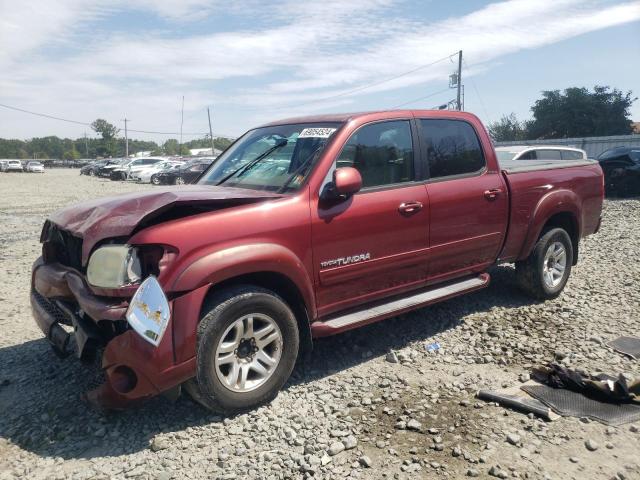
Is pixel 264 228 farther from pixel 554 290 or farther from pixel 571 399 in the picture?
pixel 554 290

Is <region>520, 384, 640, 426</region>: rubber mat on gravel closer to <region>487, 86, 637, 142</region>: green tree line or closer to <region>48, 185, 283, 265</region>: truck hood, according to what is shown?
<region>48, 185, 283, 265</region>: truck hood

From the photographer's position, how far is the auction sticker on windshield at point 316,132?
4055 mm

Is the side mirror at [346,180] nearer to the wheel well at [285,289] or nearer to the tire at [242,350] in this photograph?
the wheel well at [285,289]

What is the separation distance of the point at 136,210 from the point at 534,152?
10925 millimetres

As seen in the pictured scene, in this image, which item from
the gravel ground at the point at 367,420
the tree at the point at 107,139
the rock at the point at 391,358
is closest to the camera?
the gravel ground at the point at 367,420

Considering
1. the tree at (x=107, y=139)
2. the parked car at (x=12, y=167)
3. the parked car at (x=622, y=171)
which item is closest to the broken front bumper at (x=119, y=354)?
the parked car at (x=622, y=171)

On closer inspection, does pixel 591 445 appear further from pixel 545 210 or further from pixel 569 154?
pixel 569 154

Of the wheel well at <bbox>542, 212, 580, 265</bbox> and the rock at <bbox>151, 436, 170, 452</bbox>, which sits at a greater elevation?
the wheel well at <bbox>542, 212, 580, 265</bbox>

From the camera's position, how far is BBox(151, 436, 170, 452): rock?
309cm

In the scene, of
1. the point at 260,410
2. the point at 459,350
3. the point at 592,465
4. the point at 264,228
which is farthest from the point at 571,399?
the point at 264,228

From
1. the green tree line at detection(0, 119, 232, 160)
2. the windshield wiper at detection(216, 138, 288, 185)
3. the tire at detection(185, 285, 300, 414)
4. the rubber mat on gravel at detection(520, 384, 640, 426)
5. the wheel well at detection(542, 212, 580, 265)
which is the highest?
the green tree line at detection(0, 119, 232, 160)

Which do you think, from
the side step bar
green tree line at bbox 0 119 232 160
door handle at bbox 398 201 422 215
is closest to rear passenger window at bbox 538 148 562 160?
the side step bar

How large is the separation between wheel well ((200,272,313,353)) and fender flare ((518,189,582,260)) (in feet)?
8.97

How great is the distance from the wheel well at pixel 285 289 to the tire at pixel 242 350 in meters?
0.08
